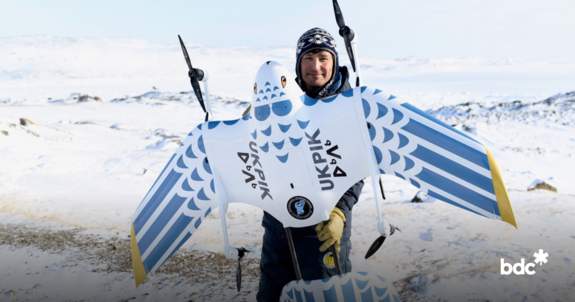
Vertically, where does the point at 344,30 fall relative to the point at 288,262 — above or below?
above

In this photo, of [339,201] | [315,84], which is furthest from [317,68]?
[339,201]

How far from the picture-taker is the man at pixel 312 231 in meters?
2.34

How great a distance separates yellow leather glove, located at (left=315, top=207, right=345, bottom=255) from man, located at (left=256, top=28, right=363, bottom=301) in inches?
1.0

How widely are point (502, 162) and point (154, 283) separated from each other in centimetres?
718

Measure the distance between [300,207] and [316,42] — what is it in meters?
0.95

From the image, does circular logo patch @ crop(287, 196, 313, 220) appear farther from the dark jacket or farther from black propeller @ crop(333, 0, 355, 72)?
black propeller @ crop(333, 0, 355, 72)

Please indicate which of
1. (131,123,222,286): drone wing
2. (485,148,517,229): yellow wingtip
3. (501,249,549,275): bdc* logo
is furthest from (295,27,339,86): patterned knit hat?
(501,249,549,275): bdc* logo

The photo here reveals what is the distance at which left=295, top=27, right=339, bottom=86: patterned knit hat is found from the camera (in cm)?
241

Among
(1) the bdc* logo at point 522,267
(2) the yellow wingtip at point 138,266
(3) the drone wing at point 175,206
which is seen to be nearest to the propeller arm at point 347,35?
(3) the drone wing at point 175,206

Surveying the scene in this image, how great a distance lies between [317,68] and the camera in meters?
2.43

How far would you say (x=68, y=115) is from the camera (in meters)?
15.6

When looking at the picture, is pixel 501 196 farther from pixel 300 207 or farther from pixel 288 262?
pixel 288 262

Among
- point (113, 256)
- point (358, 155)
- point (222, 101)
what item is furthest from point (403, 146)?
point (222, 101)

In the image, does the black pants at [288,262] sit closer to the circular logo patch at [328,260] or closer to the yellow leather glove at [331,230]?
the circular logo patch at [328,260]
